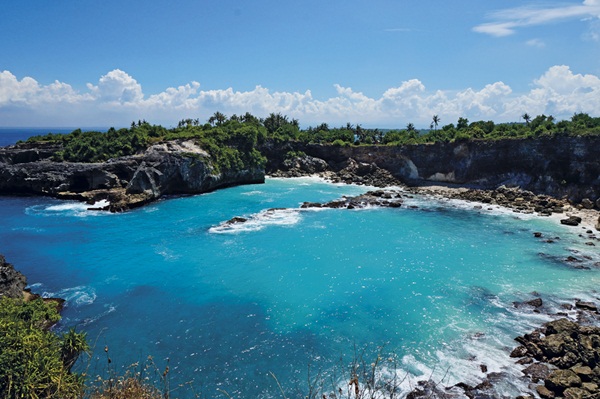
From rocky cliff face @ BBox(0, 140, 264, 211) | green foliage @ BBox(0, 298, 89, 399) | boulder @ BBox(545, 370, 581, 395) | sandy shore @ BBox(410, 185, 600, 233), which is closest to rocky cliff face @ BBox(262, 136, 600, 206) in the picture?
sandy shore @ BBox(410, 185, 600, 233)

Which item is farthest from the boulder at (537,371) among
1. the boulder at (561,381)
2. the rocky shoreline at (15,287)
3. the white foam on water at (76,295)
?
the rocky shoreline at (15,287)

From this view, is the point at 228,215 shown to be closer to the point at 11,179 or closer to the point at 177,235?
the point at 177,235

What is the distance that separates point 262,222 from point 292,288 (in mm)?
20248

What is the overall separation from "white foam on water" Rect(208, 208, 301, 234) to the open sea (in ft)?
1.00

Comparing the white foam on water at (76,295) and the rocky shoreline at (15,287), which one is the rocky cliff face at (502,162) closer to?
the white foam on water at (76,295)

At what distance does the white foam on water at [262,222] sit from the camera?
46.1m

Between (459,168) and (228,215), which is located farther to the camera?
(459,168)

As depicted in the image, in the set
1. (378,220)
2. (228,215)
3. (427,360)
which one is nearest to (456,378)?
(427,360)

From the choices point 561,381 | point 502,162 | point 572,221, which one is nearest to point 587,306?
point 561,381

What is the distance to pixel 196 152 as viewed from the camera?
223 feet

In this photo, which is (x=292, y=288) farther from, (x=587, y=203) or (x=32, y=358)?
(x=587, y=203)

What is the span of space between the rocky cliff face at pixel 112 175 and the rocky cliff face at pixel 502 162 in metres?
29.4

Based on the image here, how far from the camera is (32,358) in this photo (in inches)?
555

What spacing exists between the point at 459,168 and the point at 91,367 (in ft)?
237
